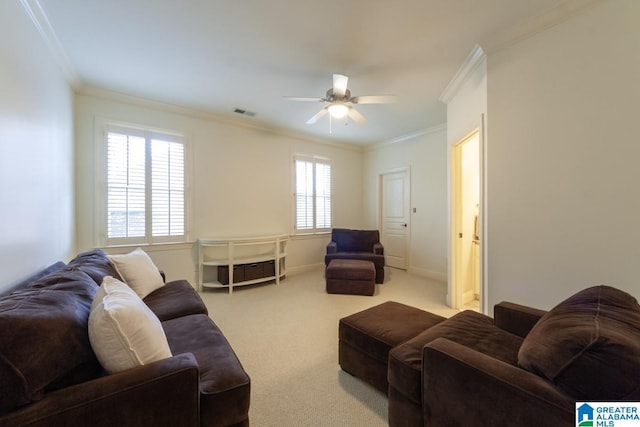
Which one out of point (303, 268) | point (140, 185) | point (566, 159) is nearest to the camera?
point (566, 159)

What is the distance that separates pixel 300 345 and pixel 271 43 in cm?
269

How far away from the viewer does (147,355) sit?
3.44 ft

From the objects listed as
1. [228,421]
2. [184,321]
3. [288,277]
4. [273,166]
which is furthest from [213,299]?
[228,421]

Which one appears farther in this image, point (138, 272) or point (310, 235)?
point (310, 235)

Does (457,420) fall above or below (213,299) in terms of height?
above

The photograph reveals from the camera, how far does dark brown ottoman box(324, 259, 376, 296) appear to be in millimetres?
3689

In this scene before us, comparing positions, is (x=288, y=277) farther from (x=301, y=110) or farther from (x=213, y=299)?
(x=301, y=110)

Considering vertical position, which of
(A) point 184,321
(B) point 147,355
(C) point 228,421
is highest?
(B) point 147,355

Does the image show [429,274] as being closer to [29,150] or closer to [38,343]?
[38,343]

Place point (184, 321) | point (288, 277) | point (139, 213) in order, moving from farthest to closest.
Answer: point (288, 277) → point (139, 213) → point (184, 321)

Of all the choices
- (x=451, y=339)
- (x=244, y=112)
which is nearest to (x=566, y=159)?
(x=451, y=339)

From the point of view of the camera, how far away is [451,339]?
4.86 ft

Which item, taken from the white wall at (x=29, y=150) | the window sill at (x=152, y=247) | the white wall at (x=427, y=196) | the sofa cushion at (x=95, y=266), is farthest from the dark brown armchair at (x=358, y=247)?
the white wall at (x=29, y=150)

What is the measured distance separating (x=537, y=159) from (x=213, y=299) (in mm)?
3841
